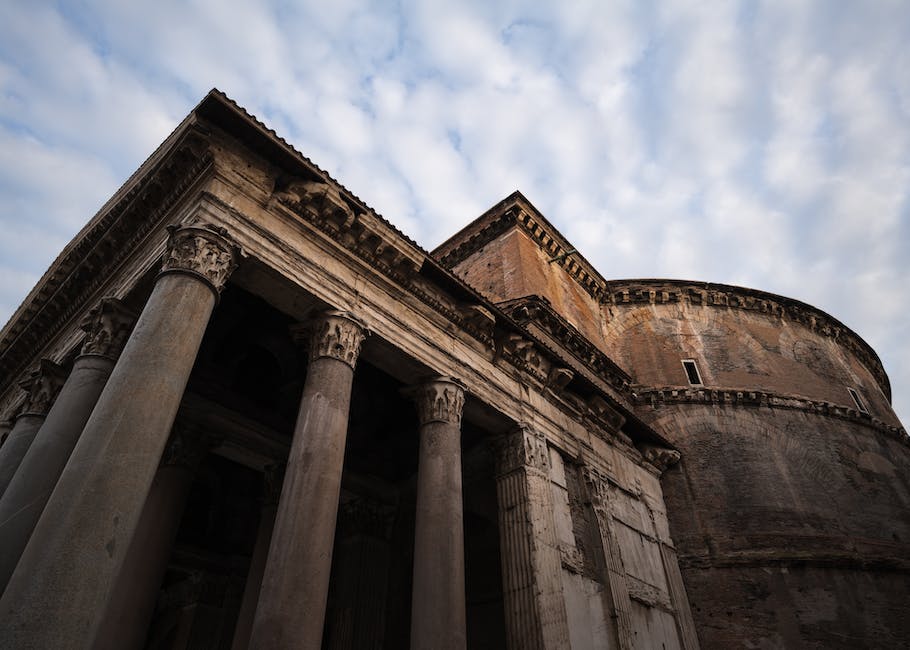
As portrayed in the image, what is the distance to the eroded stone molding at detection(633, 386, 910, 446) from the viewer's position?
14398 mm

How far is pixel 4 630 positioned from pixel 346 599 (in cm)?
698

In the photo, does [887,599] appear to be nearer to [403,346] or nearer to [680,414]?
[680,414]

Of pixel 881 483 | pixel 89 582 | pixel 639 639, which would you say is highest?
pixel 881 483

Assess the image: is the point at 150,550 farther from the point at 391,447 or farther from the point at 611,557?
the point at 611,557

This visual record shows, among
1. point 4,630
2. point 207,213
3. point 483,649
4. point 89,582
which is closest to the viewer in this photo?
point 4,630

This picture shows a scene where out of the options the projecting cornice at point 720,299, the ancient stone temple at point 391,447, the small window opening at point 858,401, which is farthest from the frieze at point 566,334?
the small window opening at point 858,401

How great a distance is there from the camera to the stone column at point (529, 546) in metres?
7.66

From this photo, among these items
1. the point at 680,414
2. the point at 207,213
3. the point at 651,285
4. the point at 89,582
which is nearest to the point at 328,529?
the point at 89,582

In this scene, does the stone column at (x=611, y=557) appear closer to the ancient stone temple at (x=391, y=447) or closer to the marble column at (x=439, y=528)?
the ancient stone temple at (x=391, y=447)

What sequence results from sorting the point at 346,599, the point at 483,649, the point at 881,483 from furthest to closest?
the point at 881,483
the point at 483,649
the point at 346,599

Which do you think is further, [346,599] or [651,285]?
[651,285]

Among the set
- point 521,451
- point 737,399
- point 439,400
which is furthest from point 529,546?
point 737,399

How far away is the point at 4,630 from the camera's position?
377cm

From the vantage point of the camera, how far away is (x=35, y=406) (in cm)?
835
